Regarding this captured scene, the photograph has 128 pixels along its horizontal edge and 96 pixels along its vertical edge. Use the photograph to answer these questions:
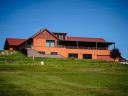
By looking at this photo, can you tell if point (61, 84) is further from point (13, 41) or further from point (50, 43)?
point (13, 41)

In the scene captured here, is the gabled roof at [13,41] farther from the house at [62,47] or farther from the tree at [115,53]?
the tree at [115,53]

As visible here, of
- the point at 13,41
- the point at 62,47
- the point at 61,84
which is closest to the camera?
the point at 61,84

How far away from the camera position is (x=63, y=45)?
65438 mm

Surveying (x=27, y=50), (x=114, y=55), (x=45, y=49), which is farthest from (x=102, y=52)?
(x=27, y=50)

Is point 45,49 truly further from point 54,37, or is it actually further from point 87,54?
point 87,54

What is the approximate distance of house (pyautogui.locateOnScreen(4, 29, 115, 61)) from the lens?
60.6 metres

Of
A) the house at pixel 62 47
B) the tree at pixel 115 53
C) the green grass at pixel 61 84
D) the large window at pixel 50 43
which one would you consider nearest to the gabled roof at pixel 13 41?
the house at pixel 62 47

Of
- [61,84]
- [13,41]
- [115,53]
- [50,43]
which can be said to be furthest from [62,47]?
[61,84]

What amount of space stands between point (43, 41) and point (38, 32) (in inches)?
99.8

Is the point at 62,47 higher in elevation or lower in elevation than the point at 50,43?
lower

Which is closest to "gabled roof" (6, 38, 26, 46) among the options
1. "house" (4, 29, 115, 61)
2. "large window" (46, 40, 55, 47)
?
"house" (4, 29, 115, 61)

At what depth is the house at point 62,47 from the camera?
60562mm

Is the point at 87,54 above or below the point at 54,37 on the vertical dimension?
below

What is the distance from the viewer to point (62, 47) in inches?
2499
